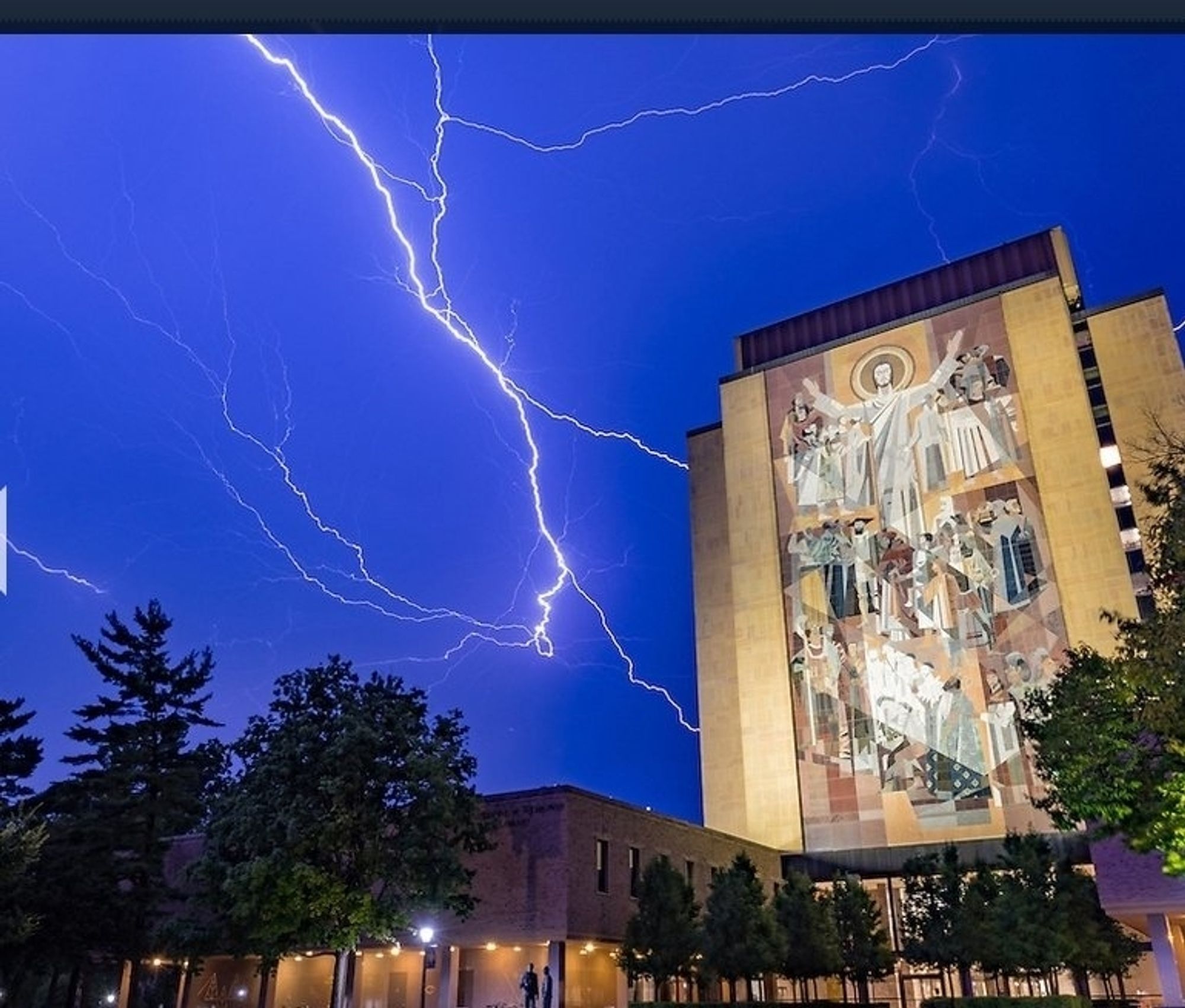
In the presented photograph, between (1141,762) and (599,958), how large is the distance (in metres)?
20.5

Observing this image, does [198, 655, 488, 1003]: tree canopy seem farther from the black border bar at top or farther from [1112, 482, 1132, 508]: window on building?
[1112, 482, 1132, 508]: window on building

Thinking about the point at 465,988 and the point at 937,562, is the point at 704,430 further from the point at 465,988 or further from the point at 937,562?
the point at 465,988

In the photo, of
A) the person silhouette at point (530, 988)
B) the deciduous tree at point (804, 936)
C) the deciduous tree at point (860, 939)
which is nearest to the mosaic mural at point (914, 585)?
the deciduous tree at point (860, 939)

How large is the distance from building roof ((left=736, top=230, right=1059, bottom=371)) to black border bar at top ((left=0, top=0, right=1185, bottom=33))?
48272 mm

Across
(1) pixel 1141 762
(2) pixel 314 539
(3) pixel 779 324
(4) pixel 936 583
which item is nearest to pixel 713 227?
(3) pixel 779 324

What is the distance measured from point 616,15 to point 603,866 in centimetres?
2824

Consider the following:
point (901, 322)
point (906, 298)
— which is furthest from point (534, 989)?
→ point (906, 298)

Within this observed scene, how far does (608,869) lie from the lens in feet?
95.6

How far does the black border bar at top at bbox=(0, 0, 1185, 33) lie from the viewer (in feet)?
12.0

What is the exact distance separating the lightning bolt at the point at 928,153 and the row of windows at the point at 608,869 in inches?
915

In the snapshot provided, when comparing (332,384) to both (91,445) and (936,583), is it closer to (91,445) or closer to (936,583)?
(91,445)

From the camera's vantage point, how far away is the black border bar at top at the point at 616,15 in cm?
367

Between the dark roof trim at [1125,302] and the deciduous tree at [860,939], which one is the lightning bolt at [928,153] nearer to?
the dark roof trim at [1125,302]

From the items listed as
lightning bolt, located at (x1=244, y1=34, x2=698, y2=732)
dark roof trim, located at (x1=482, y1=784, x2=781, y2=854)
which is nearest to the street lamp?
dark roof trim, located at (x1=482, y1=784, x2=781, y2=854)
